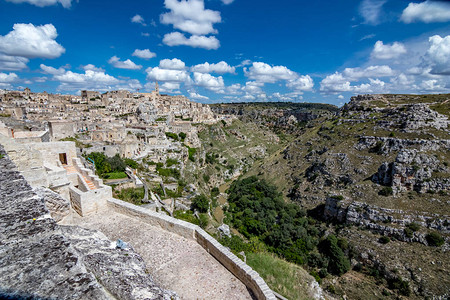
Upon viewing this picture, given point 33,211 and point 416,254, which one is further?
point 416,254

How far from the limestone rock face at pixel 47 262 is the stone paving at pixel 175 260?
185cm

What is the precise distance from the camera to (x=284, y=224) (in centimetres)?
3186

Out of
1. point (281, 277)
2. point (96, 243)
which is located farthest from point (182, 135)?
point (96, 243)

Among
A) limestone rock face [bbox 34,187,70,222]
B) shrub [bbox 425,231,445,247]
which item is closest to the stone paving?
limestone rock face [bbox 34,187,70,222]

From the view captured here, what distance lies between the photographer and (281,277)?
14.4 meters

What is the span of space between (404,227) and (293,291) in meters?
20.5

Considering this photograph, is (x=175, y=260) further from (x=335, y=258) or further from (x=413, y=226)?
(x=413, y=226)

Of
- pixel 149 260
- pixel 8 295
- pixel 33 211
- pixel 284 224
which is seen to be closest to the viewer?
pixel 8 295

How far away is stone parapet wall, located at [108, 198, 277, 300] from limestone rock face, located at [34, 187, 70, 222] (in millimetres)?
1768

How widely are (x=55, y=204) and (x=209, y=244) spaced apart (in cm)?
Result: 507

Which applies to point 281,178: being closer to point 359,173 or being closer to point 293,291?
point 359,173

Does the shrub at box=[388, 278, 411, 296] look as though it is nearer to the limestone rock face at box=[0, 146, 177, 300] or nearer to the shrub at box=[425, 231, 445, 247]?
the shrub at box=[425, 231, 445, 247]

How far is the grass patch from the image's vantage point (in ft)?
43.9

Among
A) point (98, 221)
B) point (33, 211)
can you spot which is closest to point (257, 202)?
point (98, 221)
